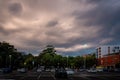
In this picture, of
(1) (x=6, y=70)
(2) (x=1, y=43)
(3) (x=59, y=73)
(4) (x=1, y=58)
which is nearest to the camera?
(3) (x=59, y=73)

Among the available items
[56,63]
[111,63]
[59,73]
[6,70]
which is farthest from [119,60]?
[59,73]

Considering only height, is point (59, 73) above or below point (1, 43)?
below

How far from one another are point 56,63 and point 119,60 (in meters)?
40.9

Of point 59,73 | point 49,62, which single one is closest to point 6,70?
point 59,73

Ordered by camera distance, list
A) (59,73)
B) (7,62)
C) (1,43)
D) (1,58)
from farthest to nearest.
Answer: (1,43) → (7,62) → (1,58) → (59,73)

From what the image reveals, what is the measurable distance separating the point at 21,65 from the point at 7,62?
23.7 metres

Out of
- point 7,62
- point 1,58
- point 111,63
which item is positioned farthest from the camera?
point 111,63

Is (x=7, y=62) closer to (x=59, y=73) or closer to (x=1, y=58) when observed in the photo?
(x=1, y=58)

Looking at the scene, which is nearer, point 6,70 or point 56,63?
point 6,70

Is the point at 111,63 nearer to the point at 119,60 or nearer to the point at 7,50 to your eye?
the point at 119,60

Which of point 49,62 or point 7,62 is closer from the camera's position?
point 7,62

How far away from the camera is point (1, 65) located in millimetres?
155000

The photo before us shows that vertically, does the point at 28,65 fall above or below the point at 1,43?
below

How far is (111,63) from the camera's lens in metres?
197
